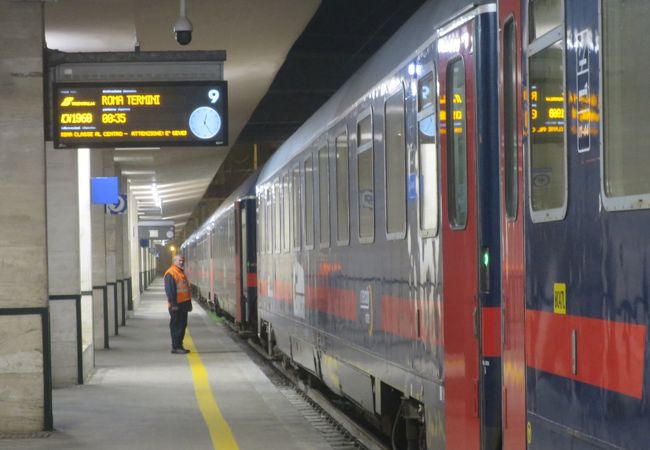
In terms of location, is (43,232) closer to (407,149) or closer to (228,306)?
(407,149)

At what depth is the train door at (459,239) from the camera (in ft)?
22.1

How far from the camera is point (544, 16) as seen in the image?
5.23 metres

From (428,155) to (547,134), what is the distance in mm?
2505

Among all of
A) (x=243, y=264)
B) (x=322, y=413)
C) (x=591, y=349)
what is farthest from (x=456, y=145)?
(x=243, y=264)

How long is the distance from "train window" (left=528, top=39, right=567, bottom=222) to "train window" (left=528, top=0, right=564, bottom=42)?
0.07m

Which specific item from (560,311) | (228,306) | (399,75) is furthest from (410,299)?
(228,306)

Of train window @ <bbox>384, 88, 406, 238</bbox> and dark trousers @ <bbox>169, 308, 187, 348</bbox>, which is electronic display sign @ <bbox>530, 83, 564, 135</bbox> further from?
dark trousers @ <bbox>169, 308, 187, 348</bbox>

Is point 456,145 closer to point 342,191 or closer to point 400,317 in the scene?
point 400,317

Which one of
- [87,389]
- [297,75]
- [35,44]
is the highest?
[297,75]

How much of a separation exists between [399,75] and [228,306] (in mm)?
23066

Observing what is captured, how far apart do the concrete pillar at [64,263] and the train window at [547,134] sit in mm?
11308

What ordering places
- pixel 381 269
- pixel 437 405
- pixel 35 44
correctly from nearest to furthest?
pixel 437 405 → pixel 381 269 → pixel 35 44

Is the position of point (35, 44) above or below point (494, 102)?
above

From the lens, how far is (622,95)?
4.35m
